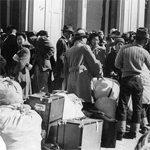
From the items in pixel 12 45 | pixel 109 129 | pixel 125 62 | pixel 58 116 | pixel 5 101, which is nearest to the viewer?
pixel 5 101

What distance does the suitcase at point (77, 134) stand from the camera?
5734mm

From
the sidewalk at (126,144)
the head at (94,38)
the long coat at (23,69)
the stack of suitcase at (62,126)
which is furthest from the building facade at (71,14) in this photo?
the stack of suitcase at (62,126)

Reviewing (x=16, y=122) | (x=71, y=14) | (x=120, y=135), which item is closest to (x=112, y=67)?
(x=120, y=135)

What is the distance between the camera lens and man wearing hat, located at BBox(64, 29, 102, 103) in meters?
7.18

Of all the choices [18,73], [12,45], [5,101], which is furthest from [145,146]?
[12,45]

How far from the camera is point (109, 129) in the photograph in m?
6.65

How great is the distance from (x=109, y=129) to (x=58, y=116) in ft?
3.47

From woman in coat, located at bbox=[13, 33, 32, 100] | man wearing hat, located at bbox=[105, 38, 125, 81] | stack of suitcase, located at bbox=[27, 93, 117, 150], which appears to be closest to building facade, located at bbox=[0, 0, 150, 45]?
man wearing hat, located at bbox=[105, 38, 125, 81]

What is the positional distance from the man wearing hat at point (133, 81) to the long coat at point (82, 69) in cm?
47

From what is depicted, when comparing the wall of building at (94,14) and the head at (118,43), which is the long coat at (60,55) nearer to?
the head at (118,43)

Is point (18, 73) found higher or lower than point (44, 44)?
lower

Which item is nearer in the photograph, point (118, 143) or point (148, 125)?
point (118, 143)

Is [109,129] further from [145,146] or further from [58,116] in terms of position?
[145,146]

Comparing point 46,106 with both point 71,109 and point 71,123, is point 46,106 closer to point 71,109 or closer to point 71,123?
point 71,123
